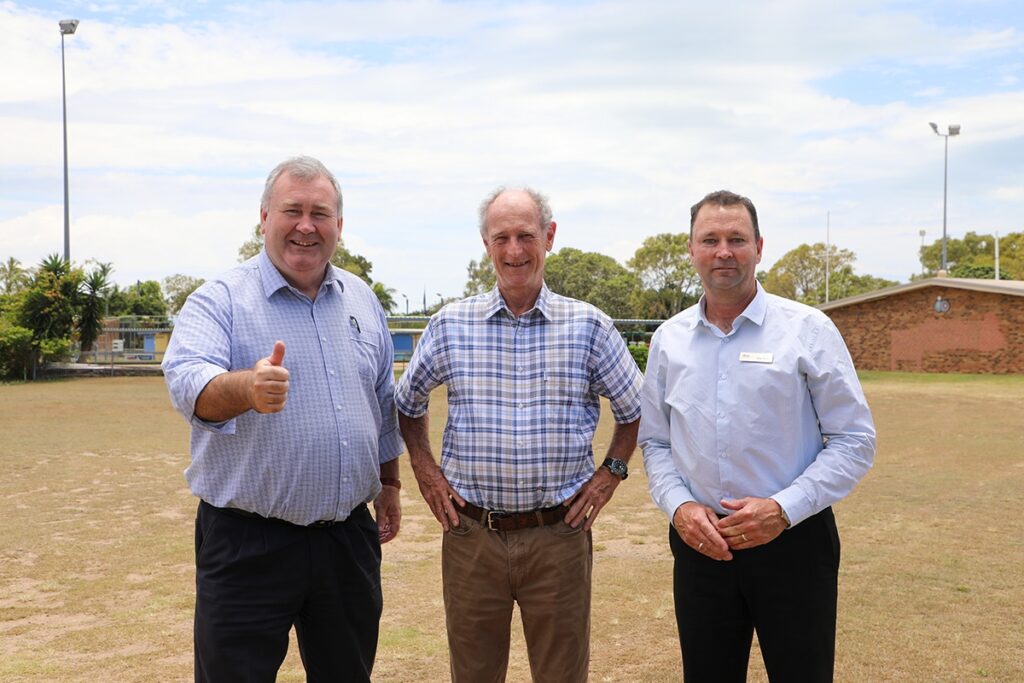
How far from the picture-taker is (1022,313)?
29.7m

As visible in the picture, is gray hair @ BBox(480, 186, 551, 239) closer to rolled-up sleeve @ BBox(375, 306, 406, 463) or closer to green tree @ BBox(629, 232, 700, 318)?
rolled-up sleeve @ BBox(375, 306, 406, 463)

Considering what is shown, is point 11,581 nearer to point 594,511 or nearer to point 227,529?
point 227,529

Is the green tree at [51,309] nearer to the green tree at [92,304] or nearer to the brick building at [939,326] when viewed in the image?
the green tree at [92,304]

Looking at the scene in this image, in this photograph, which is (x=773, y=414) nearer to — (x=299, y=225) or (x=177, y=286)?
(x=299, y=225)

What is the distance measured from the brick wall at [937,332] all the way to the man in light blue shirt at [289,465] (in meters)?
31.3

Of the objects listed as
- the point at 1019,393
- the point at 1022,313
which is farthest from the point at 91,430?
the point at 1022,313

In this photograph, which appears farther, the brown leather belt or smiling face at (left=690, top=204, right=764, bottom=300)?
the brown leather belt

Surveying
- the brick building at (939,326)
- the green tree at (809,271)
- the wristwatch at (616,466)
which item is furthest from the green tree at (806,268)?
the wristwatch at (616,466)

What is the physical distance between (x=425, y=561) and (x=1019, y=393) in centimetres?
2019

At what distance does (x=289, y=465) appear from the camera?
304cm

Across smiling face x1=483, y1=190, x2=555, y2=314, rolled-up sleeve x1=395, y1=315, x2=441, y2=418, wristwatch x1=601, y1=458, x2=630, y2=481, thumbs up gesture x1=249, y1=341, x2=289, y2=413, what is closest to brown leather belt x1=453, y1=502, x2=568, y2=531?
wristwatch x1=601, y1=458, x2=630, y2=481

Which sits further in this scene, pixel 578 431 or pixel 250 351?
pixel 578 431

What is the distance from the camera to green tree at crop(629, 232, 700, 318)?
56469 millimetres

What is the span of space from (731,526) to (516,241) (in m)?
1.23
